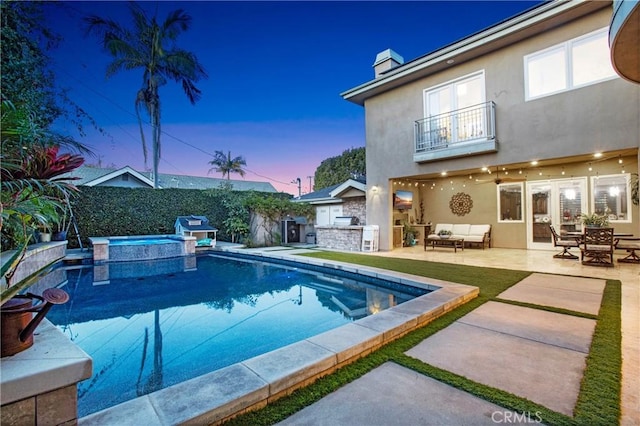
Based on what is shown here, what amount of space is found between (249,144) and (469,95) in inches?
666

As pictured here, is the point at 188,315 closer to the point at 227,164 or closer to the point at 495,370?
the point at 495,370

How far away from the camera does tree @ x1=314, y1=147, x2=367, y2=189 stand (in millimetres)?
29628

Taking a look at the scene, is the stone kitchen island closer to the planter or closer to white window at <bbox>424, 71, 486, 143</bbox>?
white window at <bbox>424, 71, 486, 143</bbox>

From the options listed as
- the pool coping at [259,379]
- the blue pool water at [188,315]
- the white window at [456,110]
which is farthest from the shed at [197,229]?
the pool coping at [259,379]

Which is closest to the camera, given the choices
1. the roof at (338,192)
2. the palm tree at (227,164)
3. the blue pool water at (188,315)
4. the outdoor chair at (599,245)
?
the blue pool water at (188,315)

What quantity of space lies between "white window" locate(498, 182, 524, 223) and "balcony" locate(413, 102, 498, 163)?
3.79 metres

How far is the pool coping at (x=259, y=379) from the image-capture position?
6.36ft

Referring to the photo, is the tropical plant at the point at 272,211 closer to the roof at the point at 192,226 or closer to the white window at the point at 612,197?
the roof at the point at 192,226

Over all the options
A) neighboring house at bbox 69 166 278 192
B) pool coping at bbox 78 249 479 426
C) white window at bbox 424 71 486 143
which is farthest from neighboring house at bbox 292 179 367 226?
pool coping at bbox 78 249 479 426

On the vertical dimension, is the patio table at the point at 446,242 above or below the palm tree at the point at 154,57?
below

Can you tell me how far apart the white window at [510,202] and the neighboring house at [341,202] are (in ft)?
17.8

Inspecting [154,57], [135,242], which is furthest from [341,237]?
[154,57]

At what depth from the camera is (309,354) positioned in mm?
2787

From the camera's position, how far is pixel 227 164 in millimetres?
34312
